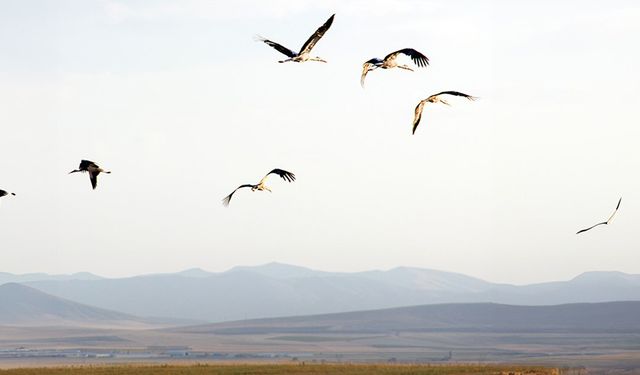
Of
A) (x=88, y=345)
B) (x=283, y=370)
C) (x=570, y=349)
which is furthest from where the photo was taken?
(x=88, y=345)

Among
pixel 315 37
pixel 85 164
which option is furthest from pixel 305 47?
pixel 85 164

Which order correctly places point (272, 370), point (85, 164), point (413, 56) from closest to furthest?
1. point (413, 56)
2. point (85, 164)
3. point (272, 370)

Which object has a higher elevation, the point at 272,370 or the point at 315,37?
the point at 315,37

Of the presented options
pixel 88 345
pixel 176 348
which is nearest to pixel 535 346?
pixel 176 348

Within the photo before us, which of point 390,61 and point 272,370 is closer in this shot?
point 390,61

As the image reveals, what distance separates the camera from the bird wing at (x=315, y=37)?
26906 mm

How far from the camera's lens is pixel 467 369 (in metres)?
69.8

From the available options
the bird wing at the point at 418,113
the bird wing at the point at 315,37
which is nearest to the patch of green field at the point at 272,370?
A: the bird wing at the point at 418,113

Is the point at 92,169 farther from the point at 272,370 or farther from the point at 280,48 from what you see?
the point at 272,370

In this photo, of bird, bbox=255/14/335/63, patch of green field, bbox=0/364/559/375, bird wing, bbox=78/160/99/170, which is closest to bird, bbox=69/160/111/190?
bird wing, bbox=78/160/99/170

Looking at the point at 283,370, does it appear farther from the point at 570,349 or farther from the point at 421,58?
the point at 570,349

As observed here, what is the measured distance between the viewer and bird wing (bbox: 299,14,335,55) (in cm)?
2691

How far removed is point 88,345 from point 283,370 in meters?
125

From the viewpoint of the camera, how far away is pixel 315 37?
27.5 m
